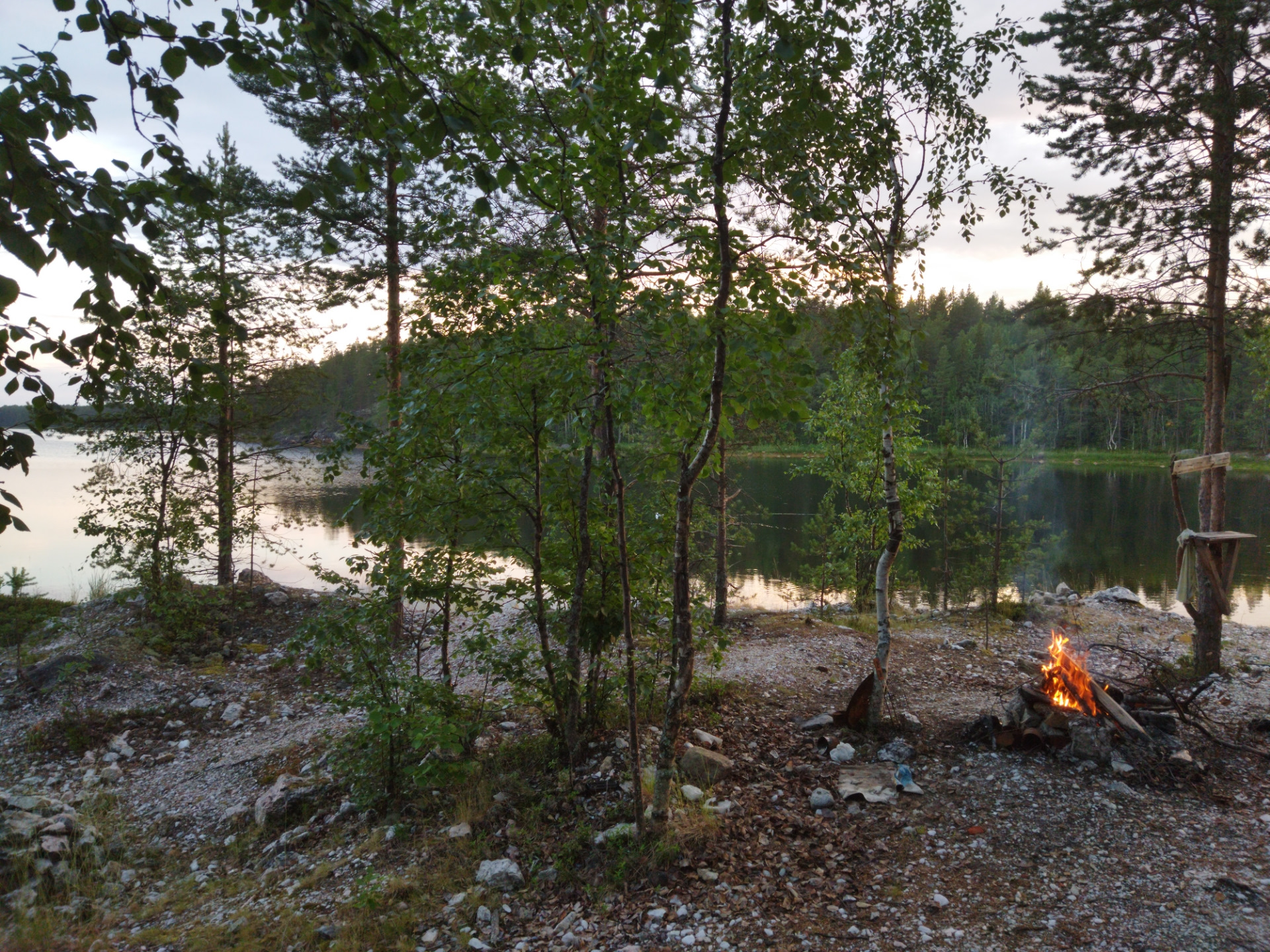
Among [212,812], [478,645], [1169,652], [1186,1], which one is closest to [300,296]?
[212,812]

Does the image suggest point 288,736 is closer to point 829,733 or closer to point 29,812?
point 29,812

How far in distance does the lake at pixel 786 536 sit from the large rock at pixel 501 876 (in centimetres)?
547

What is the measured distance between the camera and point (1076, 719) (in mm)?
5715

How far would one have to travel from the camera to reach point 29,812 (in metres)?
5.52

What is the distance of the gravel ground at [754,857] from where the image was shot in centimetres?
386

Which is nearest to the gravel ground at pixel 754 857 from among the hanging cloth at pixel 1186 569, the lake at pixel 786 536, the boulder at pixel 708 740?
the boulder at pixel 708 740

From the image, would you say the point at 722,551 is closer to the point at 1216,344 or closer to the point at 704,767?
the point at 704,767

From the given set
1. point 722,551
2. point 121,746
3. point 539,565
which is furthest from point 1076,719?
point 121,746

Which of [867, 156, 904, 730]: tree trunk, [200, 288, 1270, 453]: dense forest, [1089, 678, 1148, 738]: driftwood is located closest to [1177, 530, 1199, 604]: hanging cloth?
[200, 288, 1270, 453]: dense forest

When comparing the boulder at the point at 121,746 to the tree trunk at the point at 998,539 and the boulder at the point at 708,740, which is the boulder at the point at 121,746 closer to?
the boulder at the point at 708,740

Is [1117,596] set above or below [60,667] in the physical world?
below

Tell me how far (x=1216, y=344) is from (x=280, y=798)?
10542mm

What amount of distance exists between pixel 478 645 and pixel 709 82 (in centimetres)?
461

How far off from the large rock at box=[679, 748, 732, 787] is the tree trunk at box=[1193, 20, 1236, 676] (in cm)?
582
